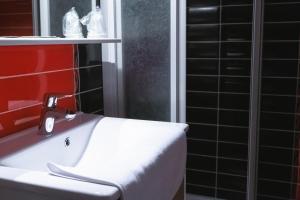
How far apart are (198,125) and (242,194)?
535mm

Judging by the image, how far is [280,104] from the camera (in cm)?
232

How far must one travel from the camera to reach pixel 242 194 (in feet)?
8.09

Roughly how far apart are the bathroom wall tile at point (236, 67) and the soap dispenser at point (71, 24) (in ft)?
3.19

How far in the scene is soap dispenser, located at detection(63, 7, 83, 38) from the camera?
1815 mm

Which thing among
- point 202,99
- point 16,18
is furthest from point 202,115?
point 16,18

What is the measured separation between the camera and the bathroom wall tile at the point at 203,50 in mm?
2359

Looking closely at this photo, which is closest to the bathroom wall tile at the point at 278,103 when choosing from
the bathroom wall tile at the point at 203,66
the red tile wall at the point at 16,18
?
the bathroom wall tile at the point at 203,66

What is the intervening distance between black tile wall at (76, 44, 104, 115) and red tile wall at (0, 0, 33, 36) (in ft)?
1.10

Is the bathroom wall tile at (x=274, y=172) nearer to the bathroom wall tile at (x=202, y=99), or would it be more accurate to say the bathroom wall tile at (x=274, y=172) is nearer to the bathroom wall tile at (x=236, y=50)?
the bathroom wall tile at (x=202, y=99)

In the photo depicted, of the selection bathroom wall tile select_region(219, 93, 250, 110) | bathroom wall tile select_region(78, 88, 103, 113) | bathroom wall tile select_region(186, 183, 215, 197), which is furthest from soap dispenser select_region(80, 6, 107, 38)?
bathroom wall tile select_region(186, 183, 215, 197)

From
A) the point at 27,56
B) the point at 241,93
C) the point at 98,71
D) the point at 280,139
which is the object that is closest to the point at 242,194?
the point at 280,139

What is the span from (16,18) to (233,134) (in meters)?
1.50

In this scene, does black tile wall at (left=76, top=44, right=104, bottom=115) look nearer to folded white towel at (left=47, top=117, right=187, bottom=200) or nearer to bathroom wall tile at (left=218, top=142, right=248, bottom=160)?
folded white towel at (left=47, top=117, right=187, bottom=200)

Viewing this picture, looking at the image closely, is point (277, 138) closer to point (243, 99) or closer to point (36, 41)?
point (243, 99)
